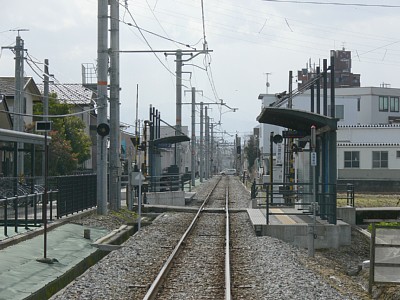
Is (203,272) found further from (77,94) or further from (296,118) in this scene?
(77,94)

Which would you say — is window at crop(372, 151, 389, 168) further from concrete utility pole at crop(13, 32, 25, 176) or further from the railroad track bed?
the railroad track bed

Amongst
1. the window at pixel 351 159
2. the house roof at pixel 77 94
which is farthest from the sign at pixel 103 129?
the house roof at pixel 77 94

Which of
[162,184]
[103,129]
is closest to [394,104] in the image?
[162,184]

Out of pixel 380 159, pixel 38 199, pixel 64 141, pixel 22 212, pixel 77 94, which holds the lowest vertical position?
pixel 22 212

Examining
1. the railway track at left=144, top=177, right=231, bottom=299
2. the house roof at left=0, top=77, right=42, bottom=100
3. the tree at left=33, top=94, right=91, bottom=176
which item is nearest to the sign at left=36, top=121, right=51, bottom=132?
the railway track at left=144, top=177, right=231, bottom=299

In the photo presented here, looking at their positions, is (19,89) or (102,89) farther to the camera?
(19,89)

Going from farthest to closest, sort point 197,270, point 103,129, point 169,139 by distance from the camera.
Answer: point 169,139 → point 103,129 → point 197,270

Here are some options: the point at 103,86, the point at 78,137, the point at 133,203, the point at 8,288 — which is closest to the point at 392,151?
the point at 78,137

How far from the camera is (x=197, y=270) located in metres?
13.8

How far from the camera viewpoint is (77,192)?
21.9 m

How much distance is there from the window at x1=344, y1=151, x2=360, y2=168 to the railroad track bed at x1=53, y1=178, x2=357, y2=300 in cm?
3223

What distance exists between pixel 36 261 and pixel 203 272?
3.15 m

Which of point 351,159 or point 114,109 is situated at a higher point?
point 114,109

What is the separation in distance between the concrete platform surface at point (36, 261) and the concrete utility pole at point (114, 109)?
6.99 meters
